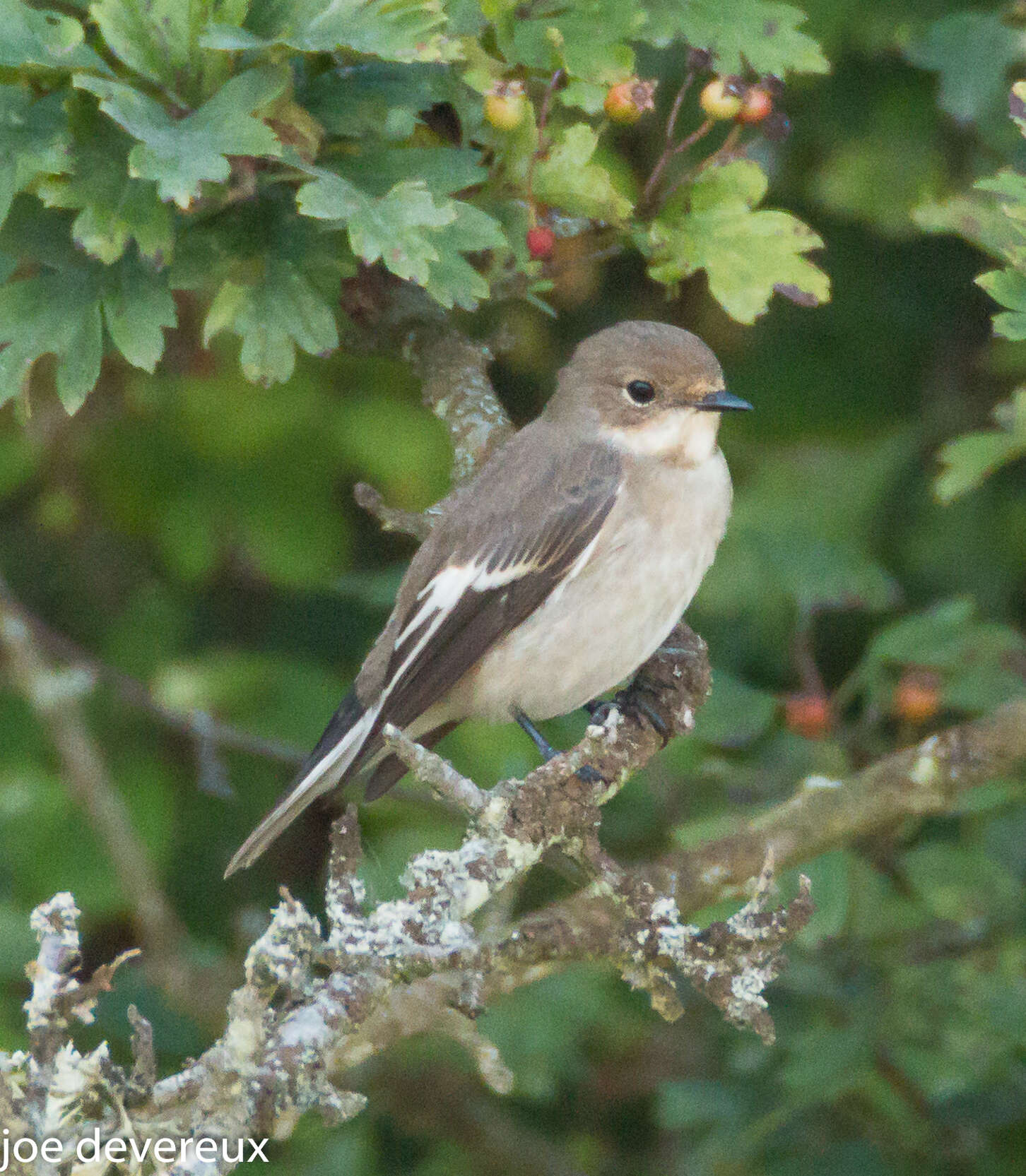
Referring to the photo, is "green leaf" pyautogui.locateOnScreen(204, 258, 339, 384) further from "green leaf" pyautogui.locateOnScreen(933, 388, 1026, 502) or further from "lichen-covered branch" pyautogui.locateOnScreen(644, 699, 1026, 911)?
"lichen-covered branch" pyautogui.locateOnScreen(644, 699, 1026, 911)

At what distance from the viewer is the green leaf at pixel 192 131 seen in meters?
2.72

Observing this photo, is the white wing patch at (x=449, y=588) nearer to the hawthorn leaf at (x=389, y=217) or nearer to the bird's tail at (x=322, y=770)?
the bird's tail at (x=322, y=770)

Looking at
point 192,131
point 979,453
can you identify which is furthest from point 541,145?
point 979,453

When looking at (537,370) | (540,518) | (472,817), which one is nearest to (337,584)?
(540,518)

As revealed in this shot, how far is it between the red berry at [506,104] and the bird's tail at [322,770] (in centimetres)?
136

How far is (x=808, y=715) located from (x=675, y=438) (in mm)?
973

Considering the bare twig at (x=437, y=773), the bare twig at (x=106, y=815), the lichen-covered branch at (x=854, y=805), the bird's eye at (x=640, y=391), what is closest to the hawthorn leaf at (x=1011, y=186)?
the bird's eye at (x=640, y=391)

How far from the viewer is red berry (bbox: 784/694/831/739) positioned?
13.9 ft

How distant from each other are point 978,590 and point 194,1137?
357 centimetres

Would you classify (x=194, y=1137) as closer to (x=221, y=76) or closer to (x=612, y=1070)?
(x=221, y=76)

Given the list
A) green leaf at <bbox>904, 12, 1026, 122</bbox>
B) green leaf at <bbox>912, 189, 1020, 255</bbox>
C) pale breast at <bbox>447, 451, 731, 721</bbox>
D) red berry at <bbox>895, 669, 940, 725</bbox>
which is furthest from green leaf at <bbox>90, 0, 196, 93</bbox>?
red berry at <bbox>895, 669, 940, 725</bbox>

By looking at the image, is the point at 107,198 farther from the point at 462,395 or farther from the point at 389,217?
the point at 462,395

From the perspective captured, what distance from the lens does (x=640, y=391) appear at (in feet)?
12.4

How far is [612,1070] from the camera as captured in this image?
586 cm
